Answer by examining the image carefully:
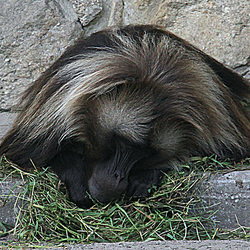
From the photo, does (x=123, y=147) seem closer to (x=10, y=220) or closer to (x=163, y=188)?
(x=163, y=188)

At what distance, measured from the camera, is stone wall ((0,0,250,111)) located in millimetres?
4215

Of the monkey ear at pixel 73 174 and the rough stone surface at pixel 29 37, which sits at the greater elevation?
the rough stone surface at pixel 29 37

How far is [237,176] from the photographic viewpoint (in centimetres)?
287

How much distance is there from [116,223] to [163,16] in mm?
2244

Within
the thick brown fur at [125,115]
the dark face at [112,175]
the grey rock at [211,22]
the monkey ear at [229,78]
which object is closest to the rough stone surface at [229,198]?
the thick brown fur at [125,115]

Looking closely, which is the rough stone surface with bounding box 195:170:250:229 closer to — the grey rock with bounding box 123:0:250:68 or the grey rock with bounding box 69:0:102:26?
the grey rock with bounding box 123:0:250:68

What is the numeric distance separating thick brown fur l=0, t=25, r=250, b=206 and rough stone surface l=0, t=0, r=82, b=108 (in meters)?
0.90

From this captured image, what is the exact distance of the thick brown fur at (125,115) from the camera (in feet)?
9.09

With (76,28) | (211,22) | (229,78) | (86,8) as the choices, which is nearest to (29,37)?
(76,28)

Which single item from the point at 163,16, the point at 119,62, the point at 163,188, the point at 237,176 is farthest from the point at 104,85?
the point at 163,16

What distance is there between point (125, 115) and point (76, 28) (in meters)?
1.85

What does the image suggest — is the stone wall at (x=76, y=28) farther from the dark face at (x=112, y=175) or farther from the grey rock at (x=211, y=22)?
the dark face at (x=112, y=175)

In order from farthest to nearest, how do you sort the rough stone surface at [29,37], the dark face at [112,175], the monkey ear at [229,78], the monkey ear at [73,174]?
the rough stone surface at [29,37]
the monkey ear at [229,78]
the monkey ear at [73,174]
the dark face at [112,175]

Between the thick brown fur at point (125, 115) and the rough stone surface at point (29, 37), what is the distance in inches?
35.5
